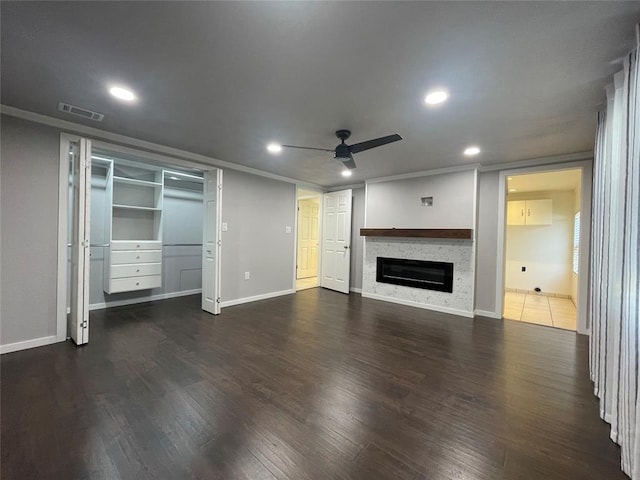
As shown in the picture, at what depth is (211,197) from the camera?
4.15 metres

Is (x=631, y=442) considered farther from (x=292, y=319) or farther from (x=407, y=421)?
(x=292, y=319)

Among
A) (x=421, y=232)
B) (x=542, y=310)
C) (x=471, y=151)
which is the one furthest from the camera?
(x=542, y=310)

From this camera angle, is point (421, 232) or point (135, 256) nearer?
point (135, 256)

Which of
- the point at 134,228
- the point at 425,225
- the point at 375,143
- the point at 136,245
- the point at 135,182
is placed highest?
the point at 375,143

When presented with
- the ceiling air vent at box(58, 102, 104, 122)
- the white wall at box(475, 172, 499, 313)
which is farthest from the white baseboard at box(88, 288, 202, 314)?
the white wall at box(475, 172, 499, 313)

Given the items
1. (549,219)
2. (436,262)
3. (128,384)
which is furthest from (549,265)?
(128,384)

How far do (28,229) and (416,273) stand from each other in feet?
17.6

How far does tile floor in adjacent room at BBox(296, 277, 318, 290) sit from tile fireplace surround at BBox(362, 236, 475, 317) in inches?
59.3

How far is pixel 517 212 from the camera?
20.1 feet

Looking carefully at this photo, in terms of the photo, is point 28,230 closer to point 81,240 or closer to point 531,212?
point 81,240

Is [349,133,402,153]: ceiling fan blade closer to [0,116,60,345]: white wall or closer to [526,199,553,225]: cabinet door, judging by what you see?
[0,116,60,345]: white wall

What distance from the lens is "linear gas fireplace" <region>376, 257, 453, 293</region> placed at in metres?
4.58

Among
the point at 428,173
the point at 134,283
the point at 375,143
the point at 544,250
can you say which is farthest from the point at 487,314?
the point at 134,283

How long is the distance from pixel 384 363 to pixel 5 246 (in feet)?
13.0
